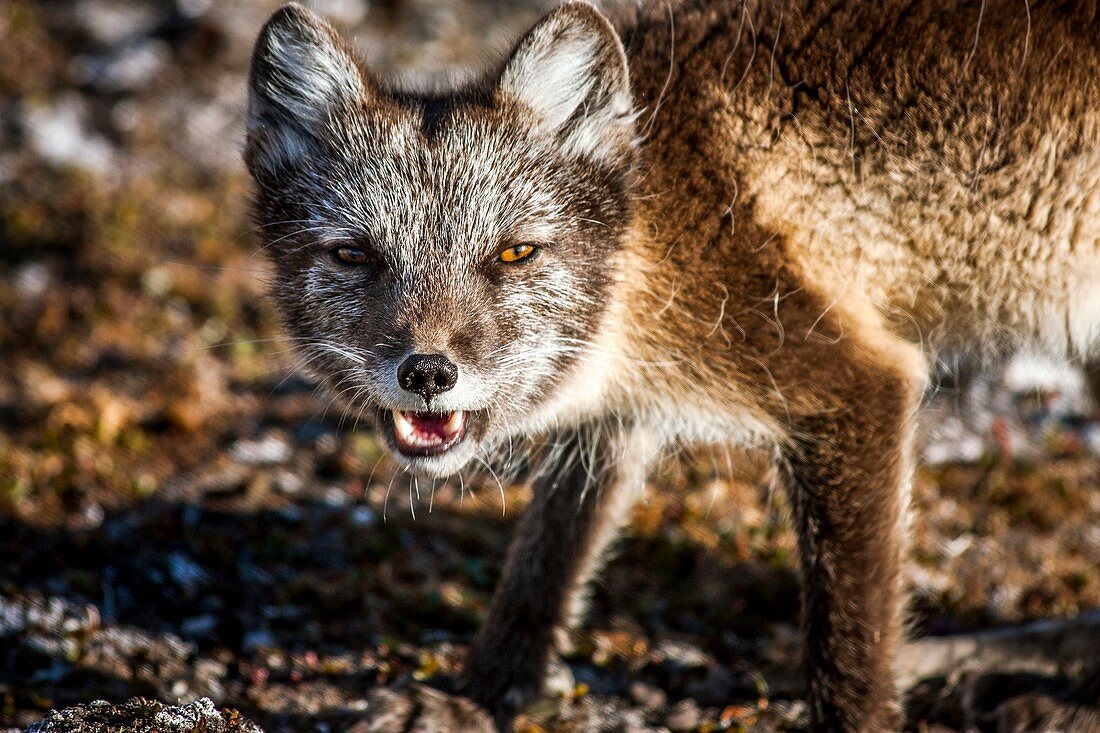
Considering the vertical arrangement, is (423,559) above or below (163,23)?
below

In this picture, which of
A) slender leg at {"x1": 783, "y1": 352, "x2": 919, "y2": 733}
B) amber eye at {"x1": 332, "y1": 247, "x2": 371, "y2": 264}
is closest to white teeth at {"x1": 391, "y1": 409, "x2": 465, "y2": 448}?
amber eye at {"x1": 332, "y1": 247, "x2": 371, "y2": 264}

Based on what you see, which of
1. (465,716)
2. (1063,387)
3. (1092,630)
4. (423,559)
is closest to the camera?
(465,716)

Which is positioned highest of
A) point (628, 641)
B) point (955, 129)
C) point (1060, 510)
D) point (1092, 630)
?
point (955, 129)

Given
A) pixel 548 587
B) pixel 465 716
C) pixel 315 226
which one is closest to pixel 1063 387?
pixel 548 587

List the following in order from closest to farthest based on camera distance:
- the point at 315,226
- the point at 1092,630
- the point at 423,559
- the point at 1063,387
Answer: the point at 315,226, the point at 1092,630, the point at 423,559, the point at 1063,387

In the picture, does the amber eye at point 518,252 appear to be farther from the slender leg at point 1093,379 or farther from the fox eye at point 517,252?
the slender leg at point 1093,379

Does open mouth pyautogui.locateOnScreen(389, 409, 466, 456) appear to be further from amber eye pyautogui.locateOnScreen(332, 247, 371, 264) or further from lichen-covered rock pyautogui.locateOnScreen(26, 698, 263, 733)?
lichen-covered rock pyautogui.locateOnScreen(26, 698, 263, 733)

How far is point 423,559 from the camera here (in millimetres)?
4891

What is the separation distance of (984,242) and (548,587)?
2265 millimetres

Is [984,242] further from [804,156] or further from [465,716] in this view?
[465,716]

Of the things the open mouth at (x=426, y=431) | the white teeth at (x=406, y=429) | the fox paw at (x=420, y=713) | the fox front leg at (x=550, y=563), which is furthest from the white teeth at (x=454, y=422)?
the fox paw at (x=420, y=713)

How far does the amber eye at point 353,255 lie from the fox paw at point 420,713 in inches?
64.8

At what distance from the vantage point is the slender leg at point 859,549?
3652 mm

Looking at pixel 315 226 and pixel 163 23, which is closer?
pixel 315 226
